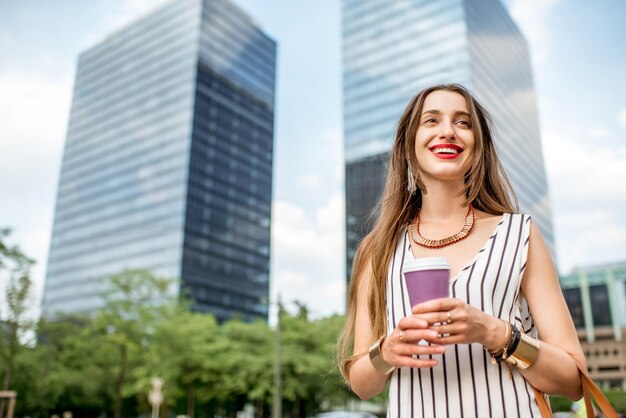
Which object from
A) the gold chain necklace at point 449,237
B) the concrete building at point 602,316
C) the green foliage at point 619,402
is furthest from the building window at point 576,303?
the gold chain necklace at point 449,237

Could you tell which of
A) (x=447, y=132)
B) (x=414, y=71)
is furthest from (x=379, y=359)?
(x=414, y=71)

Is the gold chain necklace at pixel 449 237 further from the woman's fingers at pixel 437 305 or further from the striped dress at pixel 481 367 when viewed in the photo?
the woman's fingers at pixel 437 305

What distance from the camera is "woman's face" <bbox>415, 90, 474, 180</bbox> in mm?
1921

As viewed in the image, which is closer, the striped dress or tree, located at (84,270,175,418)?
the striped dress

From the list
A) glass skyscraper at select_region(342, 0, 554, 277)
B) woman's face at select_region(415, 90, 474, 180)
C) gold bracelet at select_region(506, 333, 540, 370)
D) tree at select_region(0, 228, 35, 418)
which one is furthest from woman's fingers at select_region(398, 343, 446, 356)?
glass skyscraper at select_region(342, 0, 554, 277)

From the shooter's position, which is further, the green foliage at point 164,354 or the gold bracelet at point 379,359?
the green foliage at point 164,354

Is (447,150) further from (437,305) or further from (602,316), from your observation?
(602,316)

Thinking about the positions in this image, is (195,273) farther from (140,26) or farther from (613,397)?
(613,397)

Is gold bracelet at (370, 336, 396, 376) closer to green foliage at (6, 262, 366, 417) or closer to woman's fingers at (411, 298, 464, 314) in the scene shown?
woman's fingers at (411, 298, 464, 314)

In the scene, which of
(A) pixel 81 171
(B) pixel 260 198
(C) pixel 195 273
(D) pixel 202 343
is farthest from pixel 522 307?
(A) pixel 81 171

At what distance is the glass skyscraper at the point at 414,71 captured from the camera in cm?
8019

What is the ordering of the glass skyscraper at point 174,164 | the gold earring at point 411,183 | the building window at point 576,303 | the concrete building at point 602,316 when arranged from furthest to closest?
the glass skyscraper at point 174,164 → the building window at point 576,303 → the concrete building at point 602,316 → the gold earring at point 411,183

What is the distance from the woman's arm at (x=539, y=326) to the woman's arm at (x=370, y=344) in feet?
0.13

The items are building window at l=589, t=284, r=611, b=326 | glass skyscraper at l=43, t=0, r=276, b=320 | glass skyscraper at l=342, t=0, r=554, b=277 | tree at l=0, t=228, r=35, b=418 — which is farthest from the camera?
glass skyscraper at l=43, t=0, r=276, b=320
